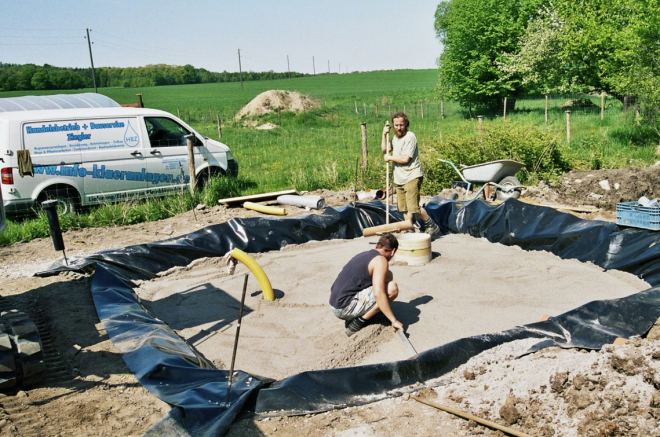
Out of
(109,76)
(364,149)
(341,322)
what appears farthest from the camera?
(109,76)

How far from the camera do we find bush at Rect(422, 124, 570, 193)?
36.6 feet

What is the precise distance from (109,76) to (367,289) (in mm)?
87438

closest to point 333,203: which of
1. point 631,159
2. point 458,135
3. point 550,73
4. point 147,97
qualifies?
point 458,135

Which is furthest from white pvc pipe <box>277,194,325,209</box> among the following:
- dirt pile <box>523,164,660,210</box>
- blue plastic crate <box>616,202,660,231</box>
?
blue plastic crate <box>616,202,660,231</box>

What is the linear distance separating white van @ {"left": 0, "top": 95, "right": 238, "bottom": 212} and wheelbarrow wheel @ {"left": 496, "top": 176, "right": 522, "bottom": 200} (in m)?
5.16

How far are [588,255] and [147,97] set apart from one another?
60.6 m

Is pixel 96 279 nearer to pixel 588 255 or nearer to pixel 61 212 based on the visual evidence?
pixel 61 212

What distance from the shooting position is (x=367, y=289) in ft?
16.7

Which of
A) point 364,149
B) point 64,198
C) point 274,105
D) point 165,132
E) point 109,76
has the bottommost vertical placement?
point 64,198

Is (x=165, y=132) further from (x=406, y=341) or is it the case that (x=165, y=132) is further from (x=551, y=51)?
(x=551, y=51)

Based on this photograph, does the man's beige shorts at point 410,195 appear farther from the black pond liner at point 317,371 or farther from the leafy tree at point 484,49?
the leafy tree at point 484,49

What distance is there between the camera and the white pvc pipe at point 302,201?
31.8 feet

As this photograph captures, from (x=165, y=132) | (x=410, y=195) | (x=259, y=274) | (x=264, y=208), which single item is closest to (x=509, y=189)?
(x=410, y=195)

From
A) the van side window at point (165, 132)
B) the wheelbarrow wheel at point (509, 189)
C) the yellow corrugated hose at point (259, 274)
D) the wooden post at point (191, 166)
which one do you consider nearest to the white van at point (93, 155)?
the van side window at point (165, 132)
